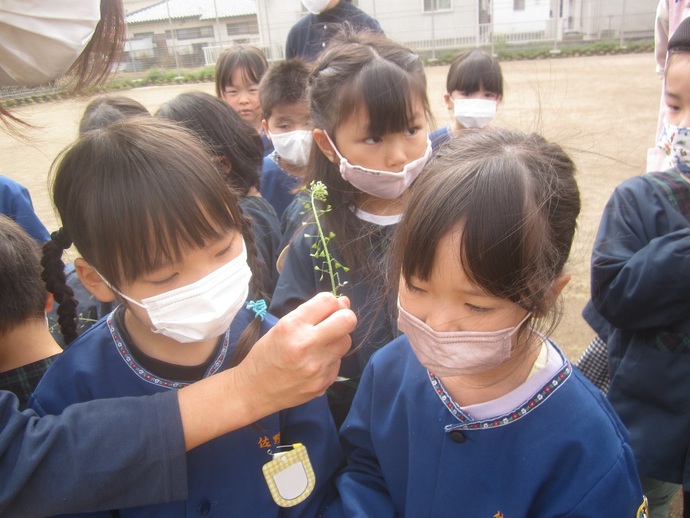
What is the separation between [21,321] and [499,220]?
1.36 meters

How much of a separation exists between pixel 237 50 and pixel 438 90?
→ 35.0 ft

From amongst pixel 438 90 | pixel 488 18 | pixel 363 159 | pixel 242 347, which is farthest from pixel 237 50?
pixel 488 18

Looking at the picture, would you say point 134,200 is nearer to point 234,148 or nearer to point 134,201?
point 134,201

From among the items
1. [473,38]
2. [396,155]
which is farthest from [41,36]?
[473,38]

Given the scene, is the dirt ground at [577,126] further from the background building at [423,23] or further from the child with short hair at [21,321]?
the background building at [423,23]

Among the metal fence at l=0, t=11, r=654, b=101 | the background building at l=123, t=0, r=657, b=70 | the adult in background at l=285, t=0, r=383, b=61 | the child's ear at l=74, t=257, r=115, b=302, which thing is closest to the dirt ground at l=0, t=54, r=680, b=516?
the child's ear at l=74, t=257, r=115, b=302

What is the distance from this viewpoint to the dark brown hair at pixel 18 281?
1.58 meters

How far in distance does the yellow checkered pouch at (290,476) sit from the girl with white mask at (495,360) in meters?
0.11

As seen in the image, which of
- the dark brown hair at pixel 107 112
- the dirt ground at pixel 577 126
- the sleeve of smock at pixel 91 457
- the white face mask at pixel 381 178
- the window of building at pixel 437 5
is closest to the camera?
the sleeve of smock at pixel 91 457

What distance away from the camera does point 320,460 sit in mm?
1413

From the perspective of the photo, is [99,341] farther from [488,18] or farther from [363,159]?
[488,18]

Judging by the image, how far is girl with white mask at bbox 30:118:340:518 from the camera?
4.17ft

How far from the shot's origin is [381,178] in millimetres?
2041

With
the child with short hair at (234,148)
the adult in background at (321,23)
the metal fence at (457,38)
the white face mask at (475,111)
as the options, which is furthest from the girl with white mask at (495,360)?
the metal fence at (457,38)
